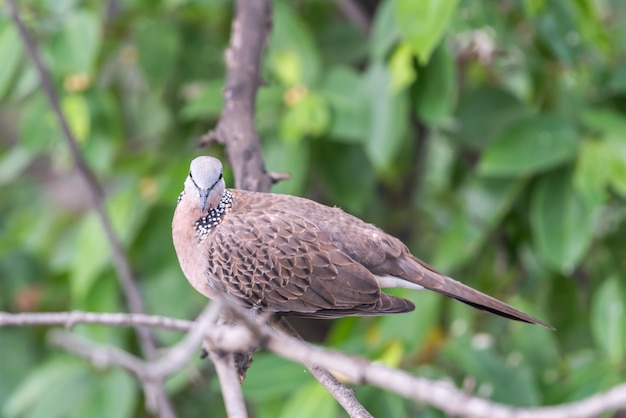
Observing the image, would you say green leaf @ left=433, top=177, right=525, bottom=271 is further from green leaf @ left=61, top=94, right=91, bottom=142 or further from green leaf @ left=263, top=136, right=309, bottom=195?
green leaf @ left=61, top=94, right=91, bottom=142

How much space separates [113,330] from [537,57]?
2.17 m

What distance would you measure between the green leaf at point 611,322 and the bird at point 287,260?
98 cm

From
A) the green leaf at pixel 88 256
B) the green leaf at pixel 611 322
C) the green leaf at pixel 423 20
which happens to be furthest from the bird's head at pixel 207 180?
the green leaf at pixel 611 322

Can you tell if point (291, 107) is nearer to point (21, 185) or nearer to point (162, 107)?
point (162, 107)

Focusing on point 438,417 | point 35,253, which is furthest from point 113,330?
point 438,417

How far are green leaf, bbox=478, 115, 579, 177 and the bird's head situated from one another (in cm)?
132

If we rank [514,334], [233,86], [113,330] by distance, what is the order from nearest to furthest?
[233,86] < [514,334] < [113,330]

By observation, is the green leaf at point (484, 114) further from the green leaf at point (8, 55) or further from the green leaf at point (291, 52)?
the green leaf at point (8, 55)

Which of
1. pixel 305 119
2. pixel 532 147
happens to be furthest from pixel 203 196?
pixel 532 147

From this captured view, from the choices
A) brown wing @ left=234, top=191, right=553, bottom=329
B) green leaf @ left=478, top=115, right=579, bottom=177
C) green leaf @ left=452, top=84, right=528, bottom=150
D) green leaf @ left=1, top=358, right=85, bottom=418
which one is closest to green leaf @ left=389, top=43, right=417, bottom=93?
green leaf @ left=478, top=115, right=579, bottom=177

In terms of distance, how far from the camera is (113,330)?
388 cm

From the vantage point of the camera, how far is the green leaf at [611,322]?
318cm

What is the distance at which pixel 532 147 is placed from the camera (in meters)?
3.37

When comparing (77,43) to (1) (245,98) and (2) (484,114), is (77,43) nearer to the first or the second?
(1) (245,98)
